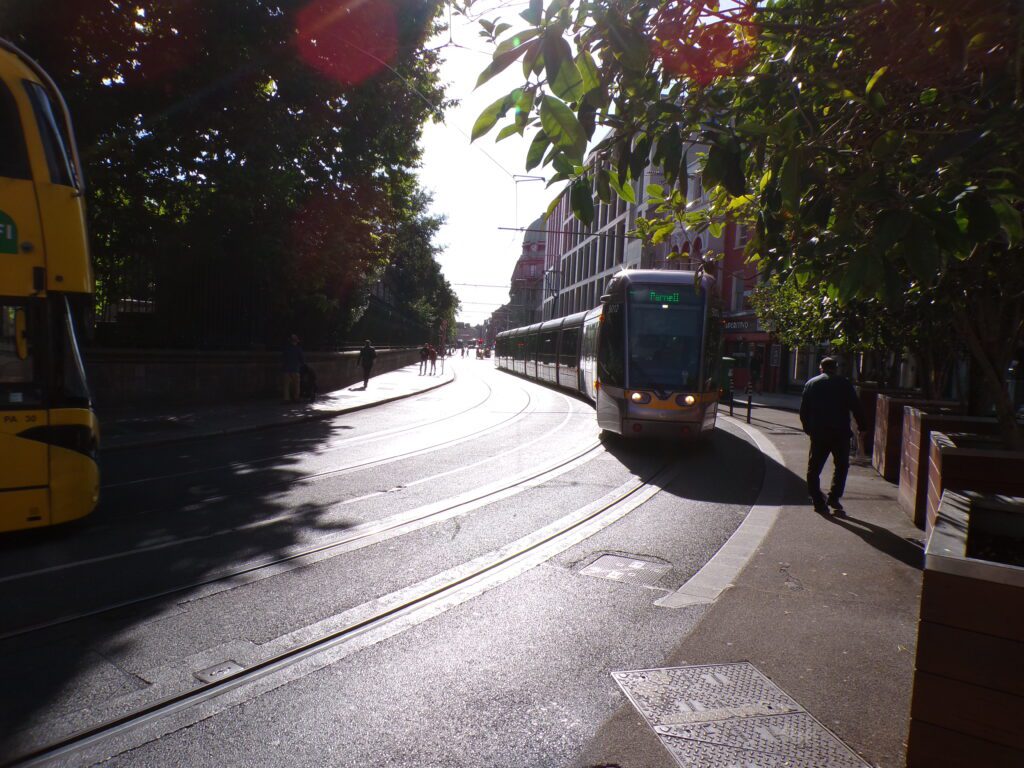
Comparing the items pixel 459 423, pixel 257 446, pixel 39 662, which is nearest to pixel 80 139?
pixel 257 446

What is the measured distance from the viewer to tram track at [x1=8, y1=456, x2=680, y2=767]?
3.21 metres

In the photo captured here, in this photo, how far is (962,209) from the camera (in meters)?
3.07

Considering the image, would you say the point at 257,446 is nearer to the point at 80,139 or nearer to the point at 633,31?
the point at 80,139

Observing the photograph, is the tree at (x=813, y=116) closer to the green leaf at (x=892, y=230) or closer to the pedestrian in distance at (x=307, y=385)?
the green leaf at (x=892, y=230)

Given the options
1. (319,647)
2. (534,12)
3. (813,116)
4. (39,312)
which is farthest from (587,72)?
(39,312)

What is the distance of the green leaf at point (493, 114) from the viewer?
10.3ft

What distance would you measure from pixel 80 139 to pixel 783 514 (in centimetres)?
1388

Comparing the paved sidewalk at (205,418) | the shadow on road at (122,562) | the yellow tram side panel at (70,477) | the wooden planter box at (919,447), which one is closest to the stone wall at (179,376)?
the paved sidewalk at (205,418)

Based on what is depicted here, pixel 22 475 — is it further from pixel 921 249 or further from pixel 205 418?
pixel 205 418

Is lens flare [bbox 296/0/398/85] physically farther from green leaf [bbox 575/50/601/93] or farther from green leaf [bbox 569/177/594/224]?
green leaf [bbox 575/50/601/93]

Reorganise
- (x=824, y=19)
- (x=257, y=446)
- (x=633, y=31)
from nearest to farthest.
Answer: (x=633, y=31) → (x=824, y=19) → (x=257, y=446)

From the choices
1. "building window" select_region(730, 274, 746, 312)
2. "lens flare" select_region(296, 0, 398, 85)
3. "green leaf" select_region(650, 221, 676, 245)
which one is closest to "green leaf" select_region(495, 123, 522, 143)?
"green leaf" select_region(650, 221, 676, 245)

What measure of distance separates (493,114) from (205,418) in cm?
1432

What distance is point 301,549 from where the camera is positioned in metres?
6.21
